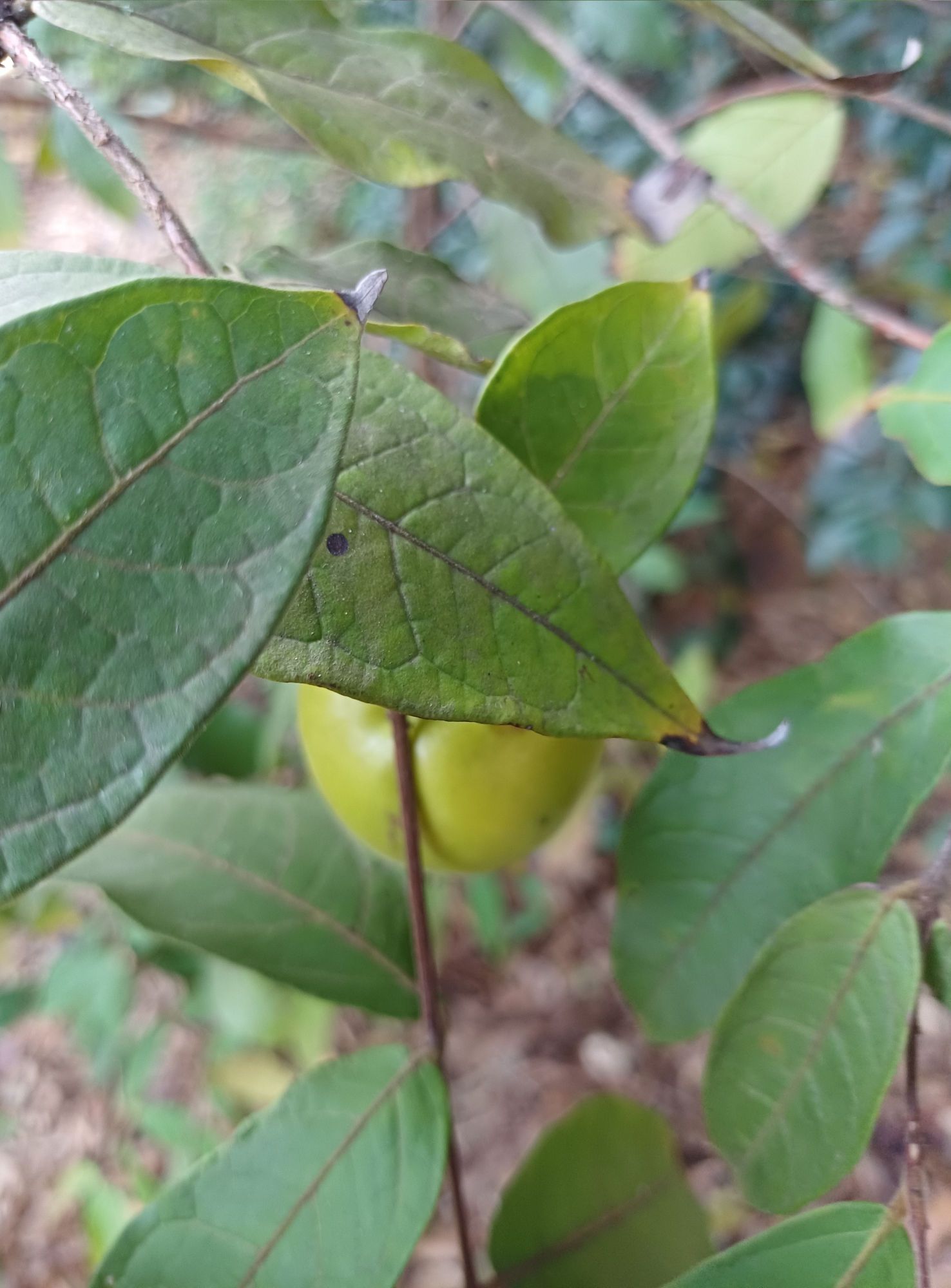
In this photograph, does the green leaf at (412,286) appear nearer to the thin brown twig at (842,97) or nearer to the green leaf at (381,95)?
the green leaf at (381,95)

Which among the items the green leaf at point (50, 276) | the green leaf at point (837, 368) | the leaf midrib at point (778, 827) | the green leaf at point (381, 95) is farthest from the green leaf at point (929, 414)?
the green leaf at point (837, 368)

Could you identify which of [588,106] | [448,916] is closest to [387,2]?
[588,106]

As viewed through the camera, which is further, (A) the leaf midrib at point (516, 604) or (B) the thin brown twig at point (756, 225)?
(B) the thin brown twig at point (756, 225)

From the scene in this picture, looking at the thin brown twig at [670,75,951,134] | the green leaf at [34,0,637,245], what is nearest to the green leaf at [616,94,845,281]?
the thin brown twig at [670,75,951,134]

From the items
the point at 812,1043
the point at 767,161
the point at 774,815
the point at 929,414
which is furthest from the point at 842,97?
the point at 812,1043

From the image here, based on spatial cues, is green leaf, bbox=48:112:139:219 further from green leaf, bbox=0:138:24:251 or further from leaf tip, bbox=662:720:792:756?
leaf tip, bbox=662:720:792:756

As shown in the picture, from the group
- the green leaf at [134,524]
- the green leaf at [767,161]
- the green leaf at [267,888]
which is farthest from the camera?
the green leaf at [767,161]

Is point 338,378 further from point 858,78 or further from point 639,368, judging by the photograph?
point 858,78

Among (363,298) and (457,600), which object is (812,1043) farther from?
(363,298)
